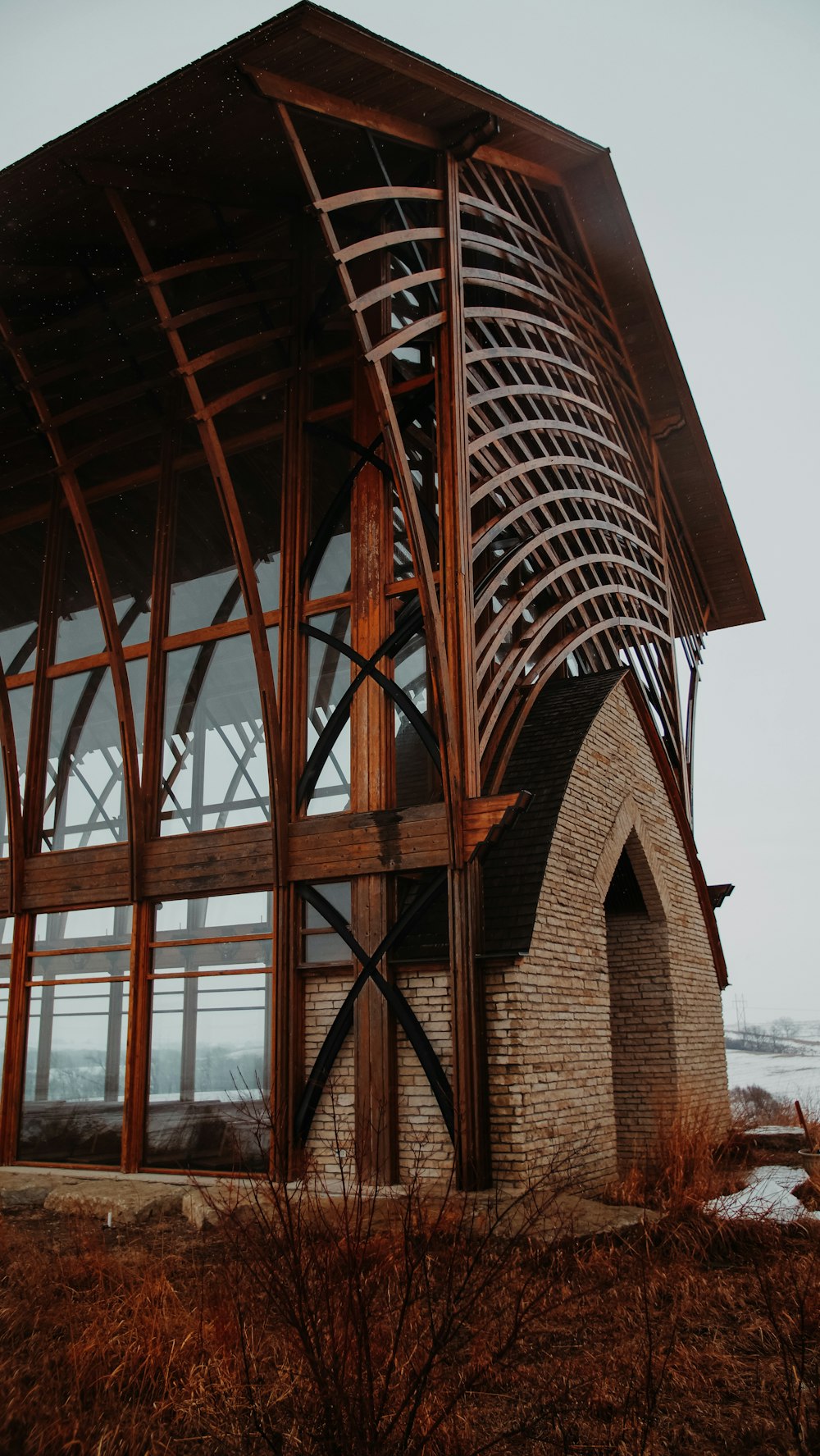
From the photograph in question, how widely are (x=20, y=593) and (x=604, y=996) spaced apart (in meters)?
9.36

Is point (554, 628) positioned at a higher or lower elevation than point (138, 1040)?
higher

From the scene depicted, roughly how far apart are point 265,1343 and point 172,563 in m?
9.70

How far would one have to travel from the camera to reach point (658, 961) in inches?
562

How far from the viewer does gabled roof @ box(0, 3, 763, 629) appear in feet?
Result: 32.3

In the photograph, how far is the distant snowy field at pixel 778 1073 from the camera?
1613 inches

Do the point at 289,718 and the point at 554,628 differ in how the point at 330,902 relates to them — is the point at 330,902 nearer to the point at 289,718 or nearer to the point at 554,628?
the point at 289,718

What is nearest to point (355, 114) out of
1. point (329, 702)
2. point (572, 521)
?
point (572, 521)

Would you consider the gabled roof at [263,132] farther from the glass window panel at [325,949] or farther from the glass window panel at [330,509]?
the glass window panel at [325,949]

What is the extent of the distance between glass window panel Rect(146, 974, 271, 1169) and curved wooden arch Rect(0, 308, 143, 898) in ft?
5.01

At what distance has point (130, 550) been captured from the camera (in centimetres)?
1381

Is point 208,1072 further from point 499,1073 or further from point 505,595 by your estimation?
point 505,595

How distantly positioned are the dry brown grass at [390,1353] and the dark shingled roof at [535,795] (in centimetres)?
345

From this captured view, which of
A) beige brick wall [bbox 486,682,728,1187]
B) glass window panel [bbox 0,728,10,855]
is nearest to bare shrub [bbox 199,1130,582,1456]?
beige brick wall [bbox 486,682,728,1187]

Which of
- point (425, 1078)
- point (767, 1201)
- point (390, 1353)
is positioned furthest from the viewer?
point (425, 1078)
